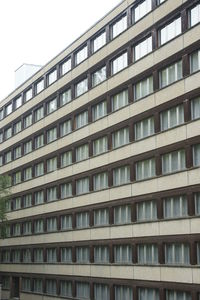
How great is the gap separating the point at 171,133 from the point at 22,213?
30704mm

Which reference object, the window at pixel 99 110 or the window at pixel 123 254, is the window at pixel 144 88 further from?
the window at pixel 123 254

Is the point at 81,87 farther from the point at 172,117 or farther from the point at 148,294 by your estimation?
the point at 148,294

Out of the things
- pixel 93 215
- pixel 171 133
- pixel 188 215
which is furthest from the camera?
pixel 93 215

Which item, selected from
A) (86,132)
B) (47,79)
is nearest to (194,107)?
(86,132)

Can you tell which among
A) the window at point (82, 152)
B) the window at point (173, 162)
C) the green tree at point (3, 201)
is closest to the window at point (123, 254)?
the window at point (173, 162)

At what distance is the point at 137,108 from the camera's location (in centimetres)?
4053

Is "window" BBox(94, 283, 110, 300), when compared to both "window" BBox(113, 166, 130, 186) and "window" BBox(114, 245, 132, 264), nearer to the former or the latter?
"window" BBox(114, 245, 132, 264)

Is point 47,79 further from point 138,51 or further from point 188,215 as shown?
point 188,215

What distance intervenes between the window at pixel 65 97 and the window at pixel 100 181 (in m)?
10.1

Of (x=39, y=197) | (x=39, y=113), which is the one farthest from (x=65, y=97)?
(x=39, y=197)

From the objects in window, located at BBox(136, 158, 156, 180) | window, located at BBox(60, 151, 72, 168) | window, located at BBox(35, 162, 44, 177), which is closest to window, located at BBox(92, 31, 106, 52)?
window, located at BBox(60, 151, 72, 168)

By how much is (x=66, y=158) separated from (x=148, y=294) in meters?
19.2

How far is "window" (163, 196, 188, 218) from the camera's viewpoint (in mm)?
34812

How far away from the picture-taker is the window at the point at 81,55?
49.6 m
